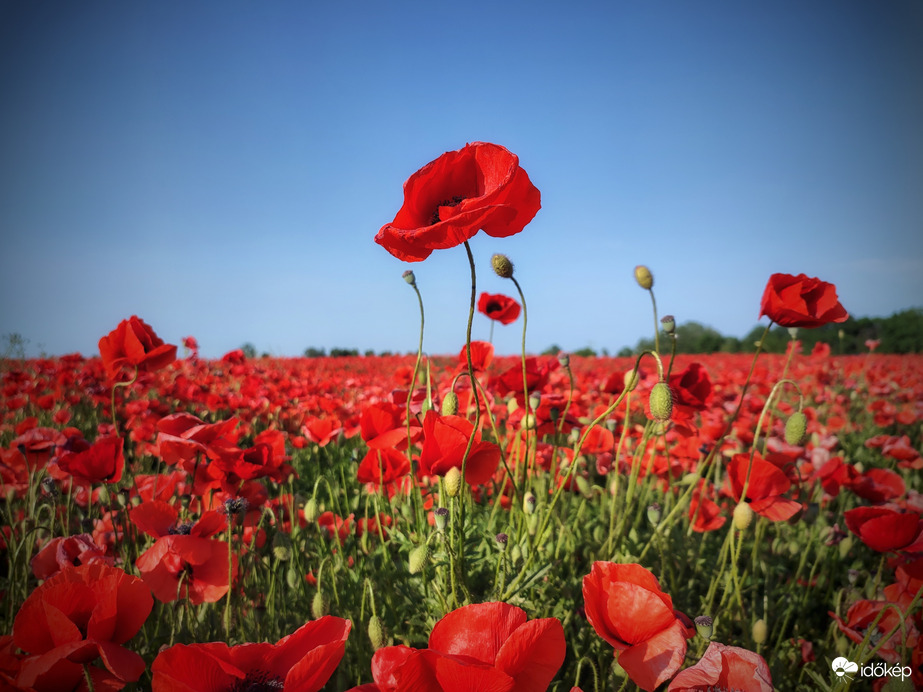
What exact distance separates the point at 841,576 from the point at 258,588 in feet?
8.83

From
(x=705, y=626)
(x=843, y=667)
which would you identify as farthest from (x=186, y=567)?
(x=843, y=667)

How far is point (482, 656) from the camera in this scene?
64 centimetres

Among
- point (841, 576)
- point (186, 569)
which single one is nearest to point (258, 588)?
point (186, 569)

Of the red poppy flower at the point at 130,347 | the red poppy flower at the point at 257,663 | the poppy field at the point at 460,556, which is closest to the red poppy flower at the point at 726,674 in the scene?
the poppy field at the point at 460,556

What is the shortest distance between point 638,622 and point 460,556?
0.45 meters

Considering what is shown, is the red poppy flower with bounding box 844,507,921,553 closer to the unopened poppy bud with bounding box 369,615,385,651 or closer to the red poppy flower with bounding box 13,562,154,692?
the unopened poppy bud with bounding box 369,615,385,651

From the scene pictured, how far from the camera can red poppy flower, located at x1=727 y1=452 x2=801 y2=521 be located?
54.5 inches

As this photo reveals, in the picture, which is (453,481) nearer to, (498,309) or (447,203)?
(447,203)

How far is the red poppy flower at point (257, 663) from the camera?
60 cm

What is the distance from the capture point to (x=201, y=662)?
629 mm

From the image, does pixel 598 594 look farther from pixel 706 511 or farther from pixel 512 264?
pixel 706 511

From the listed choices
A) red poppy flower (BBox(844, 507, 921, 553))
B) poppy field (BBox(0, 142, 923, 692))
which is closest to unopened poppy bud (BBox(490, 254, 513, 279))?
poppy field (BBox(0, 142, 923, 692))

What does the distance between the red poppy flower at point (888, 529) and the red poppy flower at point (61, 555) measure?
2090 millimetres

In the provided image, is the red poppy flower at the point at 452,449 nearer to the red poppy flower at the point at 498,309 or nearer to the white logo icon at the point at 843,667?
the white logo icon at the point at 843,667
